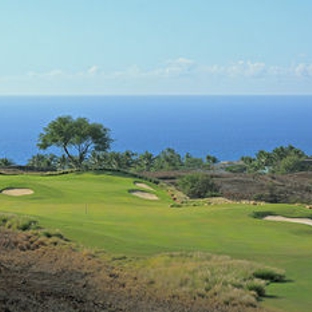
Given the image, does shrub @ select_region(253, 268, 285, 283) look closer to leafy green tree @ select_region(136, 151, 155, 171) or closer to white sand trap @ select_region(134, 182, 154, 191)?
white sand trap @ select_region(134, 182, 154, 191)

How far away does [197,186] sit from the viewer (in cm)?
5262

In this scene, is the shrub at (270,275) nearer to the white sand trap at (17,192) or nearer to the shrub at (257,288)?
the shrub at (257,288)

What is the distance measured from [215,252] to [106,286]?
6.67 metres

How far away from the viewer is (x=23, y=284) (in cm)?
1136

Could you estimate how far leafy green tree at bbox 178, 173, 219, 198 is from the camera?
52188 mm

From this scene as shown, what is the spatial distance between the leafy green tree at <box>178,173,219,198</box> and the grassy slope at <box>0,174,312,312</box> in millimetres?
14180

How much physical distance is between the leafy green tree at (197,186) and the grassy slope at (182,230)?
1418cm

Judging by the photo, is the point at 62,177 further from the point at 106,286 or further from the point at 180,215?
the point at 106,286

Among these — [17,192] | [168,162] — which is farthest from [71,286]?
[168,162]

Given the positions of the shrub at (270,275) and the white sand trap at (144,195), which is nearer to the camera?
the shrub at (270,275)

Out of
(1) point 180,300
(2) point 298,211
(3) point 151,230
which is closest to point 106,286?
(1) point 180,300

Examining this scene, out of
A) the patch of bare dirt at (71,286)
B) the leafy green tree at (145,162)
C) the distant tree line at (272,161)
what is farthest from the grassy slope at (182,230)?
the distant tree line at (272,161)

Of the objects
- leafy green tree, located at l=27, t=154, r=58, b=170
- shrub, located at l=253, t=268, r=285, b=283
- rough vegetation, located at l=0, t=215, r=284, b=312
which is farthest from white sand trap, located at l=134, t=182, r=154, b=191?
leafy green tree, located at l=27, t=154, r=58, b=170

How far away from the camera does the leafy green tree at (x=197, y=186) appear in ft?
171
